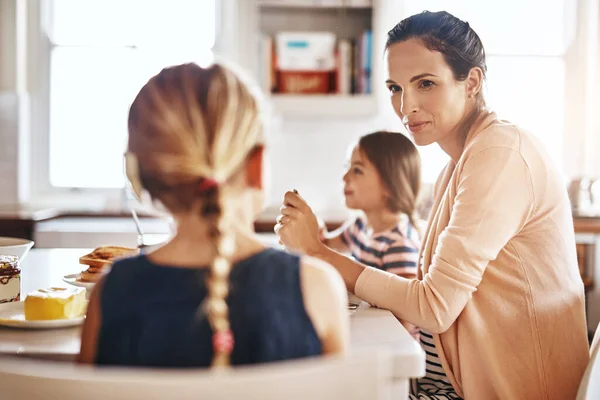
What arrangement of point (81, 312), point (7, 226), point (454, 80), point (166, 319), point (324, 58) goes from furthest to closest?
point (324, 58), point (7, 226), point (454, 80), point (81, 312), point (166, 319)

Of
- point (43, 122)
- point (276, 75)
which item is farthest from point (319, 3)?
point (43, 122)

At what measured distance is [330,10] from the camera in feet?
12.8

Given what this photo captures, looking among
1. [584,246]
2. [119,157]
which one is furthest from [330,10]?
[584,246]

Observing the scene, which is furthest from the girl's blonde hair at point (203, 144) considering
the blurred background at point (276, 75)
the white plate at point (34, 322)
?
the blurred background at point (276, 75)

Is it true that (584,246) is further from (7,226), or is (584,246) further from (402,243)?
(7,226)

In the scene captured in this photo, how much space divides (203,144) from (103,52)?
11.5 feet

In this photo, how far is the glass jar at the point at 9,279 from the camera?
4.40 feet

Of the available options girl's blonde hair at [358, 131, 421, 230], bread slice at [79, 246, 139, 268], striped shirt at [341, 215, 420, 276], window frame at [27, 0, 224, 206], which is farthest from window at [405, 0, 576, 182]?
bread slice at [79, 246, 139, 268]

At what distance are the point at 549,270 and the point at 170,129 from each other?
900mm

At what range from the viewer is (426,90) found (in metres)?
1.60

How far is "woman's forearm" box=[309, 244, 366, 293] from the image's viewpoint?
4.66 ft

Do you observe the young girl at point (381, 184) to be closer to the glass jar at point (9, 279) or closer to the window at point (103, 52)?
the glass jar at point (9, 279)

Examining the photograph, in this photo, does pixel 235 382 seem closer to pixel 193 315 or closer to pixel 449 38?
pixel 193 315

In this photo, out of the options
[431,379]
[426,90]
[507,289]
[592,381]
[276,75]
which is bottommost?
[431,379]
